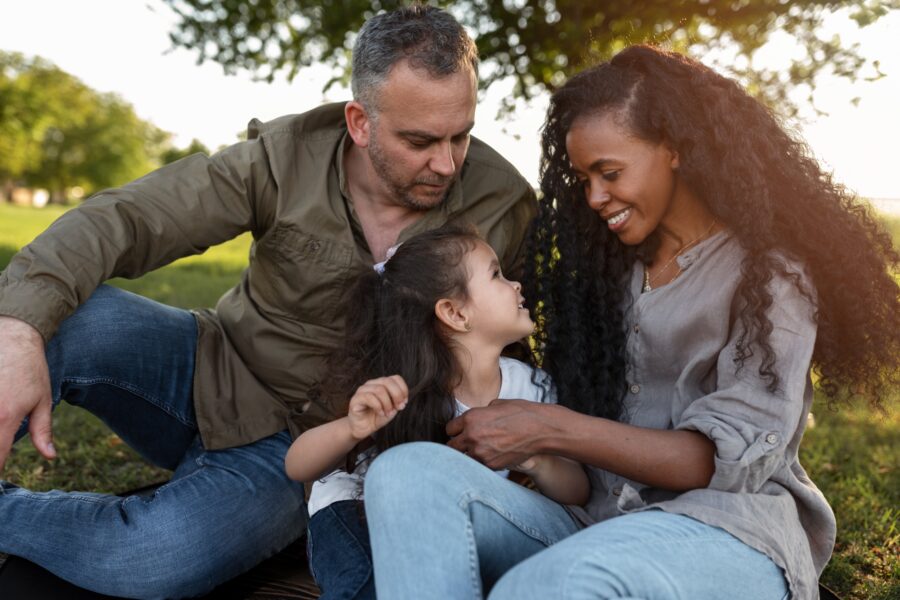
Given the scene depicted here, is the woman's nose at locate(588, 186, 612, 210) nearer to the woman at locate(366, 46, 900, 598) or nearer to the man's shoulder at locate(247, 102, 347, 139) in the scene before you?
the woman at locate(366, 46, 900, 598)

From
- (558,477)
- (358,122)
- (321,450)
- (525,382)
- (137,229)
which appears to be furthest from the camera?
(358,122)

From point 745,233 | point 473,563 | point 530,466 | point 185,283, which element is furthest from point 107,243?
point 185,283

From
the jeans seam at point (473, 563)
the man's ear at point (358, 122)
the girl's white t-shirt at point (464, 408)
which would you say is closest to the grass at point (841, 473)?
the girl's white t-shirt at point (464, 408)

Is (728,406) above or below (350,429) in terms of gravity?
above

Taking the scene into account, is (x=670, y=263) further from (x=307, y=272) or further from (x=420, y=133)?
(x=307, y=272)

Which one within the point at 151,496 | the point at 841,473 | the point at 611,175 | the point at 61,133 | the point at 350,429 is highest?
the point at 611,175

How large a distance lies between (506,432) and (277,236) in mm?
1364

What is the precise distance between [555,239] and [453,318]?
508 millimetres

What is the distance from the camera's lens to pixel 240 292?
11.4 ft

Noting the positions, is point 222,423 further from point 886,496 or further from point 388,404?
point 886,496

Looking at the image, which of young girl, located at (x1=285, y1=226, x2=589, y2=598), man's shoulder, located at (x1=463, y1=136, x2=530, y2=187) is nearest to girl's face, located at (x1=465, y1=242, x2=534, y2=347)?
young girl, located at (x1=285, y1=226, x2=589, y2=598)

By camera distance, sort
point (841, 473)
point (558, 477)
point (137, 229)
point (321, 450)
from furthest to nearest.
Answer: point (841, 473)
point (137, 229)
point (558, 477)
point (321, 450)

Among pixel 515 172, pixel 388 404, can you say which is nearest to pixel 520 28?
pixel 515 172

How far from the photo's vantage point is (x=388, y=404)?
85.9 inches
